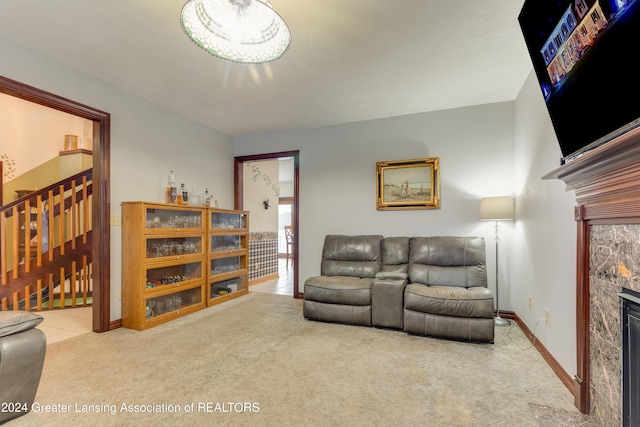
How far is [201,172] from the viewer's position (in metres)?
4.20

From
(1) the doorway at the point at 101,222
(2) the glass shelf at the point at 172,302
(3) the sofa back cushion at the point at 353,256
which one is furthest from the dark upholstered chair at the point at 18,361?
(3) the sofa back cushion at the point at 353,256

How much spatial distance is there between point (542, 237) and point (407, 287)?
1.22m

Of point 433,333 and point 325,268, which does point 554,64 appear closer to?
point 433,333

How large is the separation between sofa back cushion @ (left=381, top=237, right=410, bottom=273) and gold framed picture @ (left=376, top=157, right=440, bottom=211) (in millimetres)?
506

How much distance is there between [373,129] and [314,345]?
281 centimetres

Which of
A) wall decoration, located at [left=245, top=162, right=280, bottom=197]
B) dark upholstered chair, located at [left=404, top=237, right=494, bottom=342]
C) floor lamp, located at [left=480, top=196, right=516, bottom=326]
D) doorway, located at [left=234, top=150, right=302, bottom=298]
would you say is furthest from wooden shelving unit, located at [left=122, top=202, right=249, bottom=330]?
floor lamp, located at [left=480, top=196, right=516, bottom=326]

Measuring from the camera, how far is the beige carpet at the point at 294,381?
5.34 ft

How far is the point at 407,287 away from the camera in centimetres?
295

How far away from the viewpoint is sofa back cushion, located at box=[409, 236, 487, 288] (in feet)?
10.3

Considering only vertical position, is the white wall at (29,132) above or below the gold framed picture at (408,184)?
above

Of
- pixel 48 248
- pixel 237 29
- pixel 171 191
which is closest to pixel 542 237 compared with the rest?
pixel 237 29

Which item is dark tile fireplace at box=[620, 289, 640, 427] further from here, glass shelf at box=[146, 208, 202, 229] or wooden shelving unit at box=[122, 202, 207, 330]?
glass shelf at box=[146, 208, 202, 229]

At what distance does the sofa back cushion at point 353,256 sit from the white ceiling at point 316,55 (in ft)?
5.36

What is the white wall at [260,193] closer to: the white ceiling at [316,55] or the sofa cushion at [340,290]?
the white ceiling at [316,55]
